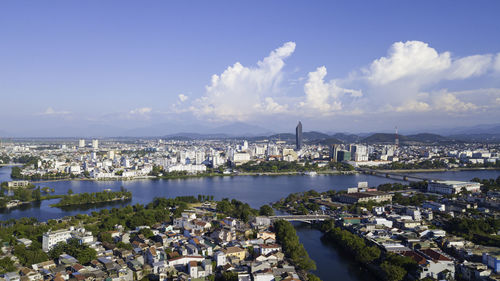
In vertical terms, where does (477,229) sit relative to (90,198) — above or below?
above

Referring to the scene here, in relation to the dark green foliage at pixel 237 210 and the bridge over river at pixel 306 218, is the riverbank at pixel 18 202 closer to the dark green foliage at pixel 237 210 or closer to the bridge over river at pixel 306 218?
the dark green foliage at pixel 237 210

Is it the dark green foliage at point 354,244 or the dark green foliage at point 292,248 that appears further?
the dark green foliage at point 354,244

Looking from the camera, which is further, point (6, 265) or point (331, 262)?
point (331, 262)

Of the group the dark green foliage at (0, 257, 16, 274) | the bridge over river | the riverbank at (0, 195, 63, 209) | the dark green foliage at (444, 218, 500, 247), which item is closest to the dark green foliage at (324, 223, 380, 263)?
the bridge over river

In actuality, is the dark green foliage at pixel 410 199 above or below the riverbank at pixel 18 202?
above

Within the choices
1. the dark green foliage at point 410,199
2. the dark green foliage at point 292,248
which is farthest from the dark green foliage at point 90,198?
the dark green foliage at point 410,199

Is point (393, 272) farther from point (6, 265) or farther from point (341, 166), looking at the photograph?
point (341, 166)

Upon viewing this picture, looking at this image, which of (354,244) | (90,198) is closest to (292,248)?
(354,244)
